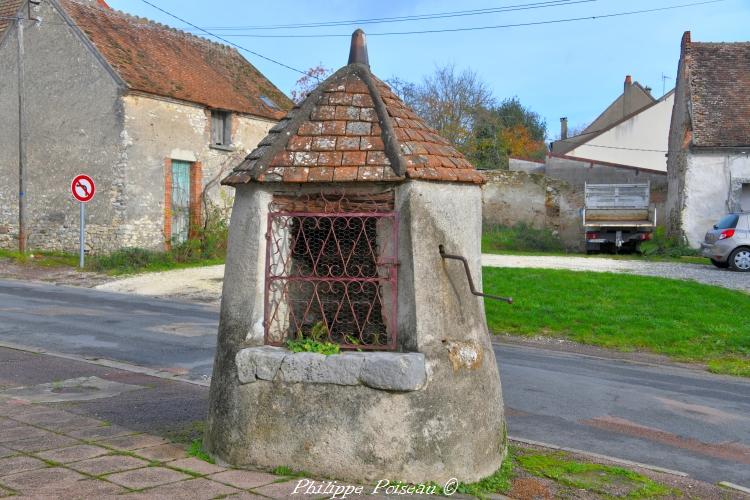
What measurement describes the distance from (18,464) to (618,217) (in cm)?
2466

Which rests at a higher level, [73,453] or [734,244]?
[734,244]

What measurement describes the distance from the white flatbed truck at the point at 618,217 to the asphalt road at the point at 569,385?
1569cm

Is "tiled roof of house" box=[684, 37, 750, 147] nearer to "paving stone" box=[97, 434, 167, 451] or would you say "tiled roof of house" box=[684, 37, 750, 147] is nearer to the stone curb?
the stone curb

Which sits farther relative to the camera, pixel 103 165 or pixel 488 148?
pixel 488 148

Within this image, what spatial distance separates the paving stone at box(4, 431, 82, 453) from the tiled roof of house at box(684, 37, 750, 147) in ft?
81.3

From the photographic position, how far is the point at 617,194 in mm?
27609

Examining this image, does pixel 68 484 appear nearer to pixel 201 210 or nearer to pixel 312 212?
pixel 312 212

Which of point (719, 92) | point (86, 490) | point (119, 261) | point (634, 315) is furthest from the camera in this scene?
point (719, 92)

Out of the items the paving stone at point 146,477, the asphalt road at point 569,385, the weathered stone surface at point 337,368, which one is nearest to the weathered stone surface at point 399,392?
the weathered stone surface at point 337,368

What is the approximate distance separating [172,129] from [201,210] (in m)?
2.70

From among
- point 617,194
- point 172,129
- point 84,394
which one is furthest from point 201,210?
point 84,394

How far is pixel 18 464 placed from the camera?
507 cm

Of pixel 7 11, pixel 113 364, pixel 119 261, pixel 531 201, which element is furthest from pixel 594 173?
pixel 113 364

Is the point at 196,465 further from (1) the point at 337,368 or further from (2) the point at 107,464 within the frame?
(1) the point at 337,368
